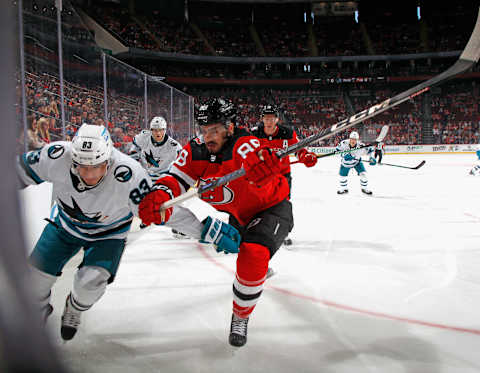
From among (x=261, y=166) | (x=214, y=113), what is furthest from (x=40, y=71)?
(x=261, y=166)

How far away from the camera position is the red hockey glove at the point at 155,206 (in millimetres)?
1931

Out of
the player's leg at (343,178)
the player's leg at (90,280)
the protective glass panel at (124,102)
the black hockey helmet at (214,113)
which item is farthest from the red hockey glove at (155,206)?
the player's leg at (343,178)

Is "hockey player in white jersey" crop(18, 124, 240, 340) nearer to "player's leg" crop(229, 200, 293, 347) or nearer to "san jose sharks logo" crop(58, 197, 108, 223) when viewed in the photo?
"san jose sharks logo" crop(58, 197, 108, 223)

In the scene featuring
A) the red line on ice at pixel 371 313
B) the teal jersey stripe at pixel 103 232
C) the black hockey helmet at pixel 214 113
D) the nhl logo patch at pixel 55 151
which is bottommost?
the red line on ice at pixel 371 313

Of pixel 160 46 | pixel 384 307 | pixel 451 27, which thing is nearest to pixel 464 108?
pixel 451 27

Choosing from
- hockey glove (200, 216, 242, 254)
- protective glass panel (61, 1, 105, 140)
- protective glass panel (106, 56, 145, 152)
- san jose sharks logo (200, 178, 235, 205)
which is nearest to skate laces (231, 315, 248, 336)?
hockey glove (200, 216, 242, 254)

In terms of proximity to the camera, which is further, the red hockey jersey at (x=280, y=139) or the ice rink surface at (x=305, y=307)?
the red hockey jersey at (x=280, y=139)

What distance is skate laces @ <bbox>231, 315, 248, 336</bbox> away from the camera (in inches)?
78.4

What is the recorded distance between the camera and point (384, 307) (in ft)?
7.96

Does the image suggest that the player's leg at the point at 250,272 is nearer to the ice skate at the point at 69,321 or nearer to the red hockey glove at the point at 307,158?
the ice skate at the point at 69,321

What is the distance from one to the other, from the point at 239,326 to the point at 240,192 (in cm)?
77

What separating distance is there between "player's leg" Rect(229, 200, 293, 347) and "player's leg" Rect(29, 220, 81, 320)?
3.14 ft

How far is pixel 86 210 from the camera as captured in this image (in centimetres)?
194

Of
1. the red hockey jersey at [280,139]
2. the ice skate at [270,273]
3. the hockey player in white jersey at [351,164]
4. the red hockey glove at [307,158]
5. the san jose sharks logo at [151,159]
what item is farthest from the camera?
the hockey player in white jersey at [351,164]
